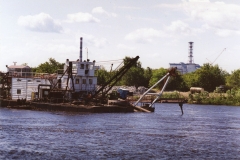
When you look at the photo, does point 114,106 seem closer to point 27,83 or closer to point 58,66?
point 27,83

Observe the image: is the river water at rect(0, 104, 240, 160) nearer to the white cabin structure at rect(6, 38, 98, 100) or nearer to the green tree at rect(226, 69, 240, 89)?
the white cabin structure at rect(6, 38, 98, 100)

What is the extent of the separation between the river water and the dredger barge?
15.3 metres

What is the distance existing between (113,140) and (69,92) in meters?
45.1

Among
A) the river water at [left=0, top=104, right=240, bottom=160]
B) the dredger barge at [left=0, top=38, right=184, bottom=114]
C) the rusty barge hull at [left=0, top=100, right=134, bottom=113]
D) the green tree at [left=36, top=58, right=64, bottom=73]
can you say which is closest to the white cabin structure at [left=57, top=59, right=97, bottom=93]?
the dredger barge at [left=0, top=38, right=184, bottom=114]

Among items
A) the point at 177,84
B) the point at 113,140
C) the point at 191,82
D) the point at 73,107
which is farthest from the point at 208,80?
the point at 113,140

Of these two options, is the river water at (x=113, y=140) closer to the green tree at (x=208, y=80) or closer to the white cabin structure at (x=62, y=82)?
the white cabin structure at (x=62, y=82)

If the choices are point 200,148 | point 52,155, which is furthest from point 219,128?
point 52,155

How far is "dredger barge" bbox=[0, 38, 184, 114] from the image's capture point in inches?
3563

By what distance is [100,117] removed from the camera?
79625 mm

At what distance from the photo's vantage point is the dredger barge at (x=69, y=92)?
90500 millimetres

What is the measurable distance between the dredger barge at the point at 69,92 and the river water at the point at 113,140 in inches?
603

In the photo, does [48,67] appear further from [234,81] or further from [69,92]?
[69,92]

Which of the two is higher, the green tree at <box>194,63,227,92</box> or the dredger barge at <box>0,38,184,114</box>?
the green tree at <box>194,63,227,92</box>

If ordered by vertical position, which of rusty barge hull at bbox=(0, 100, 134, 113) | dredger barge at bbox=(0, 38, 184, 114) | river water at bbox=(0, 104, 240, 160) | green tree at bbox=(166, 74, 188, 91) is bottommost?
river water at bbox=(0, 104, 240, 160)
